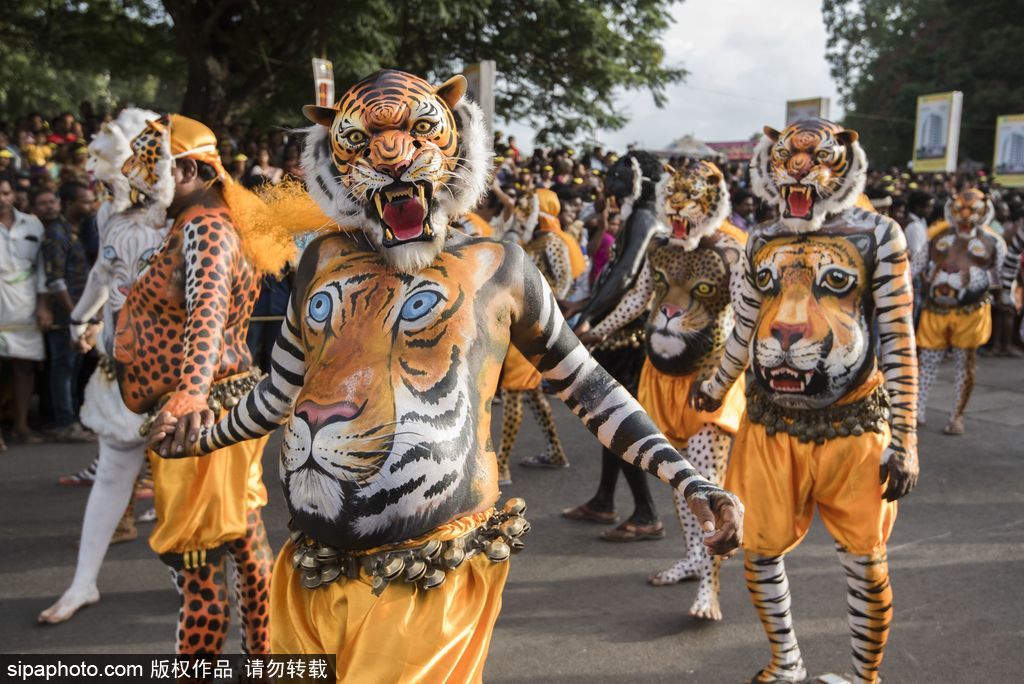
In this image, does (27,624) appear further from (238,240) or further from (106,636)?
(238,240)

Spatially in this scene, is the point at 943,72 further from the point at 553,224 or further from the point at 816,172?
the point at 816,172

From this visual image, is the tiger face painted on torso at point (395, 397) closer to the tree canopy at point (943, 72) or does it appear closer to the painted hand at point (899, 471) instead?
the painted hand at point (899, 471)

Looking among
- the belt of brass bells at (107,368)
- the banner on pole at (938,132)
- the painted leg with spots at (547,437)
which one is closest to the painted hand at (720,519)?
the belt of brass bells at (107,368)

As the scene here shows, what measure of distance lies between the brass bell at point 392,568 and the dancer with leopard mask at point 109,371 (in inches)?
81.5

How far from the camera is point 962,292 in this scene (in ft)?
27.4

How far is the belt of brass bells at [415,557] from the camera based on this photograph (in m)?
2.14

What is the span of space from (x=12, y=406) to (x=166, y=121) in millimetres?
5938

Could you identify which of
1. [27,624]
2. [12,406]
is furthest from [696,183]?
[12,406]

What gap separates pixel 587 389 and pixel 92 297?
11.8 feet

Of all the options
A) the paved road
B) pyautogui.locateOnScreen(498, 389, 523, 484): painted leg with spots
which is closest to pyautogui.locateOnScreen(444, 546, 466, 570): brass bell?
the paved road

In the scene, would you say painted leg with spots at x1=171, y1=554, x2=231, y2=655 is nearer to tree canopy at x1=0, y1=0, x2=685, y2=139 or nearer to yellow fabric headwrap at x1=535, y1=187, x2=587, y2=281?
yellow fabric headwrap at x1=535, y1=187, x2=587, y2=281

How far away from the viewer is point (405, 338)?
2.21m

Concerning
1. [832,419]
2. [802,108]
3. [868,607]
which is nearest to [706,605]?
[868,607]

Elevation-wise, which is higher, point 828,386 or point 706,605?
point 828,386
